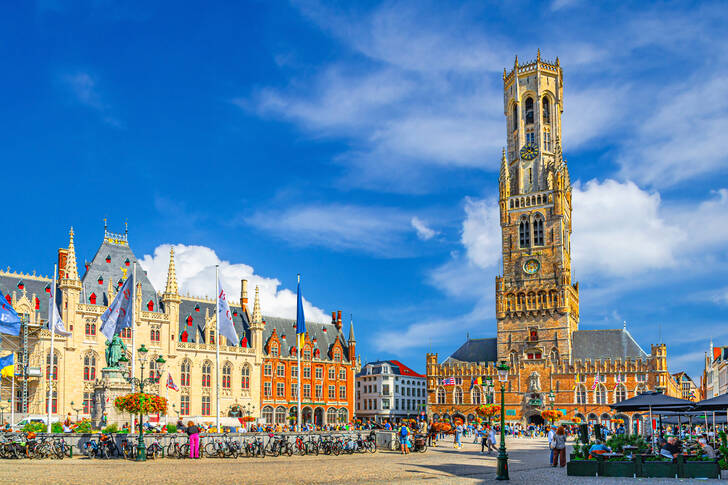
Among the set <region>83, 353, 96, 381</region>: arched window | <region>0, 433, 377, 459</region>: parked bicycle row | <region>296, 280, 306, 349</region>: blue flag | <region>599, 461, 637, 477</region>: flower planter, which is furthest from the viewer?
<region>83, 353, 96, 381</region>: arched window

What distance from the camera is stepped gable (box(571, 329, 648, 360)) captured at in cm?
8606

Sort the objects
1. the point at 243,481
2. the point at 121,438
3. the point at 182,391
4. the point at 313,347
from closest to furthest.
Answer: the point at 243,481 < the point at 121,438 < the point at 182,391 < the point at 313,347

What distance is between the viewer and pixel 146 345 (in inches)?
2697

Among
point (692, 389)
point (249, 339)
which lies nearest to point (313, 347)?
point (249, 339)

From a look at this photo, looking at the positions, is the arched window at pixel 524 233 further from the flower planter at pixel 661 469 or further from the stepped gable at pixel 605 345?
the flower planter at pixel 661 469

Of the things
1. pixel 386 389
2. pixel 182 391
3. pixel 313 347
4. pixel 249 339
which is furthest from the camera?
pixel 386 389

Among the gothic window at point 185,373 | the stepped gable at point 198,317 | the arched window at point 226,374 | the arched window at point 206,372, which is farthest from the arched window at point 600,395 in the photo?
the gothic window at point 185,373

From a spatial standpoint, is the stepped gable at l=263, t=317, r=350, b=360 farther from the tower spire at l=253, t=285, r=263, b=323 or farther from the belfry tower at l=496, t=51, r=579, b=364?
the belfry tower at l=496, t=51, r=579, b=364

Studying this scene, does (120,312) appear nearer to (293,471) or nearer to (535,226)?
(293,471)

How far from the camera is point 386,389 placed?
375 ft

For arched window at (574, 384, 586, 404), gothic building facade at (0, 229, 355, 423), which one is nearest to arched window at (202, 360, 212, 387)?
gothic building facade at (0, 229, 355, 423)

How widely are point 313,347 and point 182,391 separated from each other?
61.2 ft

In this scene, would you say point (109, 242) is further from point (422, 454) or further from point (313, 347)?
point (422, 454)

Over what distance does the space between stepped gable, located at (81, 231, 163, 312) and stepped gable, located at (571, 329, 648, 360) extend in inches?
1932
